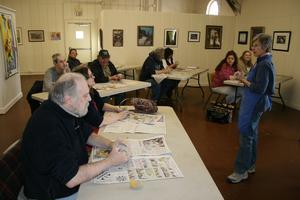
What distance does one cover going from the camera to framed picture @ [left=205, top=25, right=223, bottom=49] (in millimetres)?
8000

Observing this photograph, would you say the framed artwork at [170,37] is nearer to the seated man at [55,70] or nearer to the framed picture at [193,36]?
the framed picture at [193,36]

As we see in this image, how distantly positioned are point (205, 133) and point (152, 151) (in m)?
2.79

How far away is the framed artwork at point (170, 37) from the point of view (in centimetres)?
780

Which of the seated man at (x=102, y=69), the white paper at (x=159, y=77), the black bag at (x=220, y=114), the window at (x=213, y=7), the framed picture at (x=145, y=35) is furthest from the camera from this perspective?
the window at (x=213, y=7)

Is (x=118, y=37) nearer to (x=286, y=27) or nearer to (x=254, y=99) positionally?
(x=286, y=27)

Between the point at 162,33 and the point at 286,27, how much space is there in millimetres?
3220

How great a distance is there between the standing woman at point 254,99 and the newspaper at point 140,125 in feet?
2.94

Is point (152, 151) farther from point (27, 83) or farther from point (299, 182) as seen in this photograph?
point (27, 83)

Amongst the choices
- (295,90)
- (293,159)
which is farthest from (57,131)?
(295,90)

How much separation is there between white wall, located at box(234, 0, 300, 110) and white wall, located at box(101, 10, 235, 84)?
1241 mm

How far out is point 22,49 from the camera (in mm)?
9719

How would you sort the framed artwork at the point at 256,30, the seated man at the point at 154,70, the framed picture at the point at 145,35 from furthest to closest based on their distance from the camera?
1. the framed picture at the point at 145,35
2. the framed artwork at the point at 256,30
3. the seated man at the point at 154,70

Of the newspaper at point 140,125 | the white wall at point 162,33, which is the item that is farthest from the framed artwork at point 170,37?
the newspaper at point 140,125

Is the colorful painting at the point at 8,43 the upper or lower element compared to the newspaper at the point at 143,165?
upper
